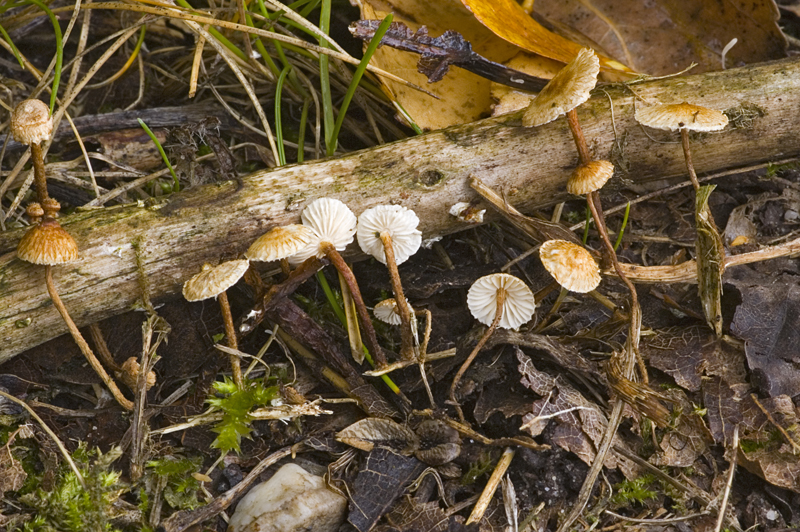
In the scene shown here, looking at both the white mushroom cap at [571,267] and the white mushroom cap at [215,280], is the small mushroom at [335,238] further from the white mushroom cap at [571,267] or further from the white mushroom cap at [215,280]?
the white mushroom cap at [571,267]

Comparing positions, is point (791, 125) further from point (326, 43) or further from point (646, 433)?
point (326, 43)

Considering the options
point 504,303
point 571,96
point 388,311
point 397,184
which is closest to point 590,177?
point 571,96

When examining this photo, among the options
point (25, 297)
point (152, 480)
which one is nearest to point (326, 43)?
point (25, 297)

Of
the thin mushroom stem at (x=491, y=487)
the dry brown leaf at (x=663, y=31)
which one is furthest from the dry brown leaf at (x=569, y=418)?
the dry brown leaf at (x=663, y=31)

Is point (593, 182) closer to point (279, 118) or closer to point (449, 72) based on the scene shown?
point (449, 72)

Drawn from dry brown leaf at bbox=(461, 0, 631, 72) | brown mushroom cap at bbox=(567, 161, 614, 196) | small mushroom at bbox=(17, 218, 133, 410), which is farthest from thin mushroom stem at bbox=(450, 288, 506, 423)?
small mushroom at bbox=(17, 218, 133, 410)

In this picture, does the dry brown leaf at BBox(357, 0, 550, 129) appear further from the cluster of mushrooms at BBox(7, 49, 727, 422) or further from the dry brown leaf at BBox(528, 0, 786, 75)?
the dry brown leaf at BBox(528, 0, 786, 75)
